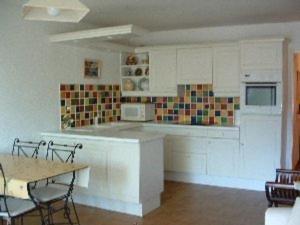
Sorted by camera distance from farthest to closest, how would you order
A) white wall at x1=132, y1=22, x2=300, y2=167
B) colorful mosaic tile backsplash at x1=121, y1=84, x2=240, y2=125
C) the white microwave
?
the white microwave < colorful mosaic tile backsplash at x1=121, y1=84, x2=240, y2=125 < white wall at x1=132, y1=22, x2=300, y2=167

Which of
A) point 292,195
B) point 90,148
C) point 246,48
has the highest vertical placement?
point 246,48

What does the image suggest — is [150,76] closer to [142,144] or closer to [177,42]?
[177,42]

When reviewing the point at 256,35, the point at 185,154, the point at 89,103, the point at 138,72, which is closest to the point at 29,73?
the point at 89,103

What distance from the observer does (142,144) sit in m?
4.08

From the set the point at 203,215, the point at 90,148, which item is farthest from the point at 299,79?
the point at 90,148

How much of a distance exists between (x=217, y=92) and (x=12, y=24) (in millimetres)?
2936

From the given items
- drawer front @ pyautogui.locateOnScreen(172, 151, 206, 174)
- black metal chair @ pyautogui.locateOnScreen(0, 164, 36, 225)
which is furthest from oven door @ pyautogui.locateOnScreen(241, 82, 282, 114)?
black metal chair @ pyautogui.locateOnScreen(0, 164, 36, 225)

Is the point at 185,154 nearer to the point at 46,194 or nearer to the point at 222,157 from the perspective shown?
the point at 222,157

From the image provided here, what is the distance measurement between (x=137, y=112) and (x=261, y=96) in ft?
6.44

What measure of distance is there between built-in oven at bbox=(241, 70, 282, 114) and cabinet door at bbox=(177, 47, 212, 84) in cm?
62

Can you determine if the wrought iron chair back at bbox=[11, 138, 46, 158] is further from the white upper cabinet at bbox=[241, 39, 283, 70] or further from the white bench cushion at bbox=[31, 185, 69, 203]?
the white upper cabinet at bbox=[241, 39, 283, 70]

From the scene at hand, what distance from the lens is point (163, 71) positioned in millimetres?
5879

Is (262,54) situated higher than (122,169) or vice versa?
(262,54)

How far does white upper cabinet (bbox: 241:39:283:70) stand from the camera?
196 inches
